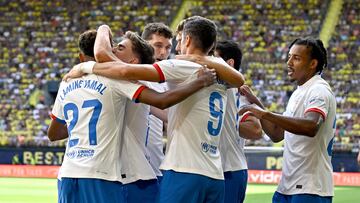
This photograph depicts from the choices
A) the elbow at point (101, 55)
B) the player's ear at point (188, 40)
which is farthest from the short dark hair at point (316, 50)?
the elbow at point (101, 55)

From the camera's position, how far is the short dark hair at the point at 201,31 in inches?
Answer: 197

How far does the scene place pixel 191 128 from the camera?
4.97 metres

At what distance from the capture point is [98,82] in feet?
16.6

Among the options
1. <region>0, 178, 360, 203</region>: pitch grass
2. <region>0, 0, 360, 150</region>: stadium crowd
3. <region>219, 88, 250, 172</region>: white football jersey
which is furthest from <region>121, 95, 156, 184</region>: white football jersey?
<region>0, 0, 360, 150</region>: stadium crowd

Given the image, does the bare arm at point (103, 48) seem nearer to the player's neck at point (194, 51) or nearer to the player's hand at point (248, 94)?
the player's neck at point (194, 51)

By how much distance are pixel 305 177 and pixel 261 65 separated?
899 inches

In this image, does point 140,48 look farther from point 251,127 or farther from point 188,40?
point 251,127

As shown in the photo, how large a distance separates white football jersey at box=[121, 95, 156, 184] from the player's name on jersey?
318 mm

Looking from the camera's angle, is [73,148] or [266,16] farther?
[266,16]

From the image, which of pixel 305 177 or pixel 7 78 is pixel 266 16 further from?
pixel 305 177

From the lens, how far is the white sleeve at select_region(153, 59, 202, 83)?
16.1 feet

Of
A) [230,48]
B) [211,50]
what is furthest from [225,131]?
[211,50]

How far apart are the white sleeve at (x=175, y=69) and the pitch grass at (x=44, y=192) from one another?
33.8ft

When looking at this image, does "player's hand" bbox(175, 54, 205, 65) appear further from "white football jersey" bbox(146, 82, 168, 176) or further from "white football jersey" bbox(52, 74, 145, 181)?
"white football jersey" bbox(146, 82, 168, 176)
